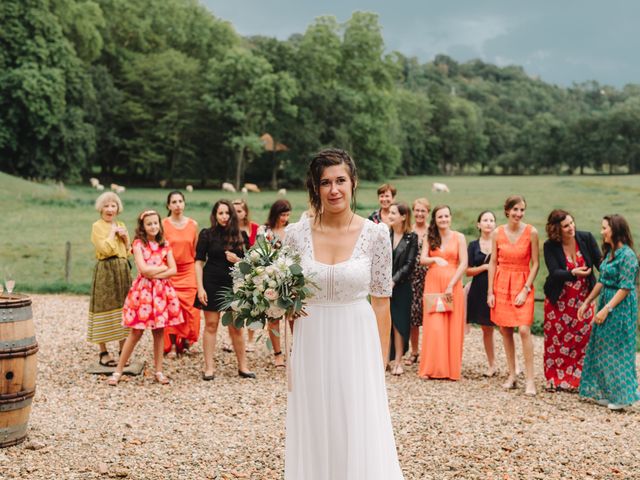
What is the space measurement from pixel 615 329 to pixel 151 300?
5.23 meters

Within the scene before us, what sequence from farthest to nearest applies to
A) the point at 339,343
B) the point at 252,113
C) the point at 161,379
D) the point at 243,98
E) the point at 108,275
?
the point at 243,98 → the point at 252,113 → the point at 108,275 → the point at 161,379 → the point at 339,343

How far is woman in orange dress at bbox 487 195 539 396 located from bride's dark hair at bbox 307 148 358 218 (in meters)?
4.50

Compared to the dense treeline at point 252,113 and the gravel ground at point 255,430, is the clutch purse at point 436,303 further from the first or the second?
the dense treeline at point 252,113

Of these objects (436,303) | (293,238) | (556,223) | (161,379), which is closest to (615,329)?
(556,223)

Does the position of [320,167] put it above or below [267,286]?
above

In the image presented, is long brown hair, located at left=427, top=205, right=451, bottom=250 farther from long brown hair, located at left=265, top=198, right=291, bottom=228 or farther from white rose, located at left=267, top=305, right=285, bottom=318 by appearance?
white rose, located at left=267, top=305, right=285, bottom=318

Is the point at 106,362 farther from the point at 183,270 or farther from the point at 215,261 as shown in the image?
the point at 215,261

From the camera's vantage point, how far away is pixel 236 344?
26.6 ft

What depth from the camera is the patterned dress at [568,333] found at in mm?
7578

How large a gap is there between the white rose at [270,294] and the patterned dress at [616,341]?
16.1ft

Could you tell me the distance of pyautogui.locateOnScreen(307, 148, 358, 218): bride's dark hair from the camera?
3576 mm

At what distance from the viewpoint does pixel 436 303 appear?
27.2ft

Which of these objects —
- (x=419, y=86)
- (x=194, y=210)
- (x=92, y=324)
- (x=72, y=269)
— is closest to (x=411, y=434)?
(x=92, y=324)

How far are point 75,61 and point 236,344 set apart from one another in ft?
118
